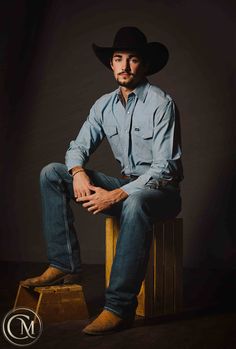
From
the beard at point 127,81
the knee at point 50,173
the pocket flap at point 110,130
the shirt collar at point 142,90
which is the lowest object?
the knee at point 50,173

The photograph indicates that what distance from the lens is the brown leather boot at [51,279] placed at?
115 inches

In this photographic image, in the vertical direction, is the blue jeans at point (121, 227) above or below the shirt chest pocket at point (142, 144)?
below

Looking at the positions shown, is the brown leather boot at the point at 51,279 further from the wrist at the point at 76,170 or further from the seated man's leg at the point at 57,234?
the wrist at the point at 76,170

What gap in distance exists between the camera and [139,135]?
9.95 feet

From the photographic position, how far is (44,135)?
178 inches

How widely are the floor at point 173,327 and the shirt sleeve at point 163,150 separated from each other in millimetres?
680

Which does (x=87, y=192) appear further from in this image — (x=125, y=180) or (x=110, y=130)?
(x=110, y=130)

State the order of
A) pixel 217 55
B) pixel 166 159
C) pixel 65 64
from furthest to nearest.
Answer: pixel 65 64 < pixel 217 55 < pixel 166 159

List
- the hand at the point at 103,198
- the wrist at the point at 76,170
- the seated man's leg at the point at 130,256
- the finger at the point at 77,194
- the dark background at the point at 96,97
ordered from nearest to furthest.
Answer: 1. the seated man's leg at the point at 130,256
2. the hand at the point at 103,198
3. the finger at the point at 77,194
4. the wrist at the point at 76,170
5. the dark background at the point at 96,97

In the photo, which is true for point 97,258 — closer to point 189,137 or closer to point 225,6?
point 189,137

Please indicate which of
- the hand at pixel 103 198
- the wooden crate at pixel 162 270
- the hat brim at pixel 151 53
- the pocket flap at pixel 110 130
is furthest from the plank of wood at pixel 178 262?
the hat brim at pixel 151 53

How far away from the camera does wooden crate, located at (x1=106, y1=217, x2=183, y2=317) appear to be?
9.58ft

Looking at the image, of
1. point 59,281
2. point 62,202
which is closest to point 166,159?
point 62,202

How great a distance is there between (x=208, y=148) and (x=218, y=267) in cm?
90
